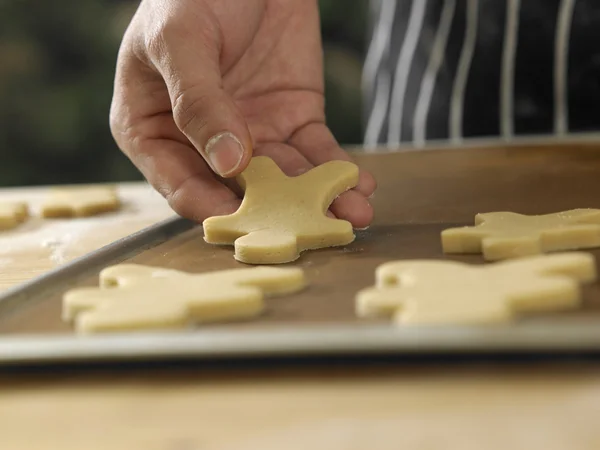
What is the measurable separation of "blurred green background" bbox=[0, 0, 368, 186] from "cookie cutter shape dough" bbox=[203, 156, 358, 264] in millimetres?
1907

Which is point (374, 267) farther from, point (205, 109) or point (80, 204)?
point (80, 204)

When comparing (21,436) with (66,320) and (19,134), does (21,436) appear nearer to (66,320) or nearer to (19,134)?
(66,320)

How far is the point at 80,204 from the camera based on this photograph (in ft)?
4.00

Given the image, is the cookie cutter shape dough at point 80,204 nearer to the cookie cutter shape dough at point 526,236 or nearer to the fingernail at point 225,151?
the fingernail at point 225,151

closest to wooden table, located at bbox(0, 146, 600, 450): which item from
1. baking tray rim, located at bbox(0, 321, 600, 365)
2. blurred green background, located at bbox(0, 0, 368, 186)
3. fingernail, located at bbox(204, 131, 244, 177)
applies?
baking tray rim, located at bbox(0, 321, 600, 365)

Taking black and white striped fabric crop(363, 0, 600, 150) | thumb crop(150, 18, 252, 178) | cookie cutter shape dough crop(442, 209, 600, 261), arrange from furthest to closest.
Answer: black and white striped fabric crop(363, 0, 600, 150), thumb crop(150, 18, 252, 178), cookie cutter shape dough crop(442, 209, 600, 261)

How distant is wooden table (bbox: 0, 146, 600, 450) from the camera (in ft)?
1.33

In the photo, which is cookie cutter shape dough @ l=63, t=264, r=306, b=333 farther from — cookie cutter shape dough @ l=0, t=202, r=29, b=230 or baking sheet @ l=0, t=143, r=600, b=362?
cookie cutter shape dough @ l=0, t=202, r=29, b=230

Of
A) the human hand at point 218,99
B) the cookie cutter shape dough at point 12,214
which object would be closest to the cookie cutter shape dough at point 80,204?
the cookie cutter shape dough at point 12,214

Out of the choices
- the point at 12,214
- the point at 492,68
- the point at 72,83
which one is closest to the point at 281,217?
the point at 12,214

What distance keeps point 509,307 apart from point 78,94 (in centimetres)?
253

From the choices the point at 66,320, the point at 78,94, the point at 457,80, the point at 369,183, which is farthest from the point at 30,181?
the point at 66,320

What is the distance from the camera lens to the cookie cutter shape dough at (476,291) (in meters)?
0.51

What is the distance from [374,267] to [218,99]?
0.92ft
